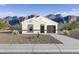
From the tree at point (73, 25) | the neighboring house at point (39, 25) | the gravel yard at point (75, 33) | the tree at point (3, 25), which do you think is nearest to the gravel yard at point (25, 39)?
the neighboring house at point (39, 25)

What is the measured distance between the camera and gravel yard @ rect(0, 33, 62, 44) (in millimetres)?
15661

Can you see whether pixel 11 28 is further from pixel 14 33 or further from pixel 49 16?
pixel 49 16

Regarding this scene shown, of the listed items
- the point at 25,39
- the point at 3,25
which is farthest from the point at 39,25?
the point at 3,25

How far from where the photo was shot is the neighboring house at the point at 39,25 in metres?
15.9

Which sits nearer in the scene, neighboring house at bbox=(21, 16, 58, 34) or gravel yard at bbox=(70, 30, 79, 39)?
neighboring house at bbox=(21, 16, 58, 34)

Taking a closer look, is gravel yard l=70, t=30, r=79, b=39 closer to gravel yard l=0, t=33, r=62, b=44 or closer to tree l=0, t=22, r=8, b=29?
gravel yard l=0, t=33, r=62, b=44

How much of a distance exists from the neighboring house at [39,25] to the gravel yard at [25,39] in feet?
1.01

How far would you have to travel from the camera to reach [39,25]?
53.9ft

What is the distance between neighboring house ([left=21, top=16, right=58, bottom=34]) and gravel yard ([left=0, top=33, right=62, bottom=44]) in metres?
0.31

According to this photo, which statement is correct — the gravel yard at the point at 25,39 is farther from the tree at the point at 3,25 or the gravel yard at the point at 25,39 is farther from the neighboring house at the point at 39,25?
A: the tree at the point at 3,25

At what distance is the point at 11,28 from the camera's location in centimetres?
1518

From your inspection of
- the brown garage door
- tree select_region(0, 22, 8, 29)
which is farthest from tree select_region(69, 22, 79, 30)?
tree select_region(0, 22, 8, 29)

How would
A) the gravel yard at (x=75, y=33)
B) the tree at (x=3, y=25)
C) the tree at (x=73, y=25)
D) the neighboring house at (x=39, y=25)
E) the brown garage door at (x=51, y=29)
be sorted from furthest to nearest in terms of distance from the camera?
1. the brown garage door at (x=51, y=29)
2. the gravel yard at (x=75, y=33)
3. the neighboring house at (x=39, y=25)
4. the tree at (x=73, y=25)
5. the tree at (x=3, y=25)
